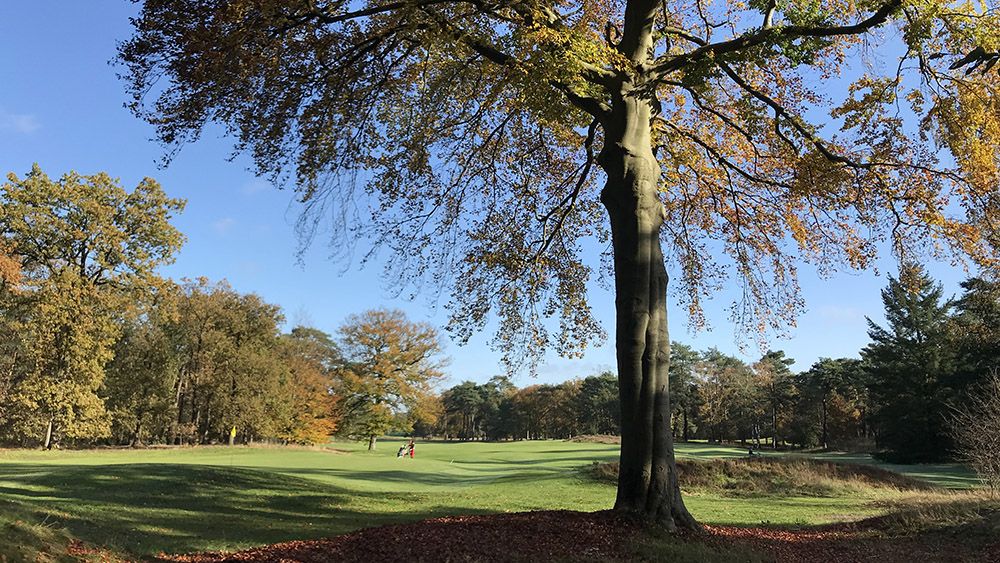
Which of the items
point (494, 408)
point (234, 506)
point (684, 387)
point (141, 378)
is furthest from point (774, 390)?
point (234, 506)

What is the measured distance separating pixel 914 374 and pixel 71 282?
174 feet

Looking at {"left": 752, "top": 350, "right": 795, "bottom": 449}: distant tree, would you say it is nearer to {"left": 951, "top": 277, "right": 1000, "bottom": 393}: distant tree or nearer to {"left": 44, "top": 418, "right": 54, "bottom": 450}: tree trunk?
{"left": 951, "top": 277, "right": 1000, "bottom": 393}: distant tree

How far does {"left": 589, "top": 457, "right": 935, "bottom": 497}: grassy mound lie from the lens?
19453 millimetres

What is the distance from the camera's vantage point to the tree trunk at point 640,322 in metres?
7.80

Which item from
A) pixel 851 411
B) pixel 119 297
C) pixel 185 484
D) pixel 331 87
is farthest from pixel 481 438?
pixel 331 87

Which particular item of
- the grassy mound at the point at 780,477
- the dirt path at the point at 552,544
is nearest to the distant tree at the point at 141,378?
the grassy mound at the point at 780,477

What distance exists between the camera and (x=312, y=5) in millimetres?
7465

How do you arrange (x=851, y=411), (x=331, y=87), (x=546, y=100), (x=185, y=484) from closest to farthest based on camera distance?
(x=546, y=100)
(x=331, y=87)
(x=185, y=484)
(x=851, y=411)

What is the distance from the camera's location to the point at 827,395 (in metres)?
62.0

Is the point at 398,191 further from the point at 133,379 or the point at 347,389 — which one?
the point at 133,379

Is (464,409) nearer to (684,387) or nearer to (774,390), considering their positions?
(684,387)

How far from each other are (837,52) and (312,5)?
9683 millimetres

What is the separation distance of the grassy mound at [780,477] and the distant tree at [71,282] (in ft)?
88.8

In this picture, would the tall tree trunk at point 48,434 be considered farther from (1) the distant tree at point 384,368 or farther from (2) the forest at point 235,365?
(1) the distant tree at point 384,368
